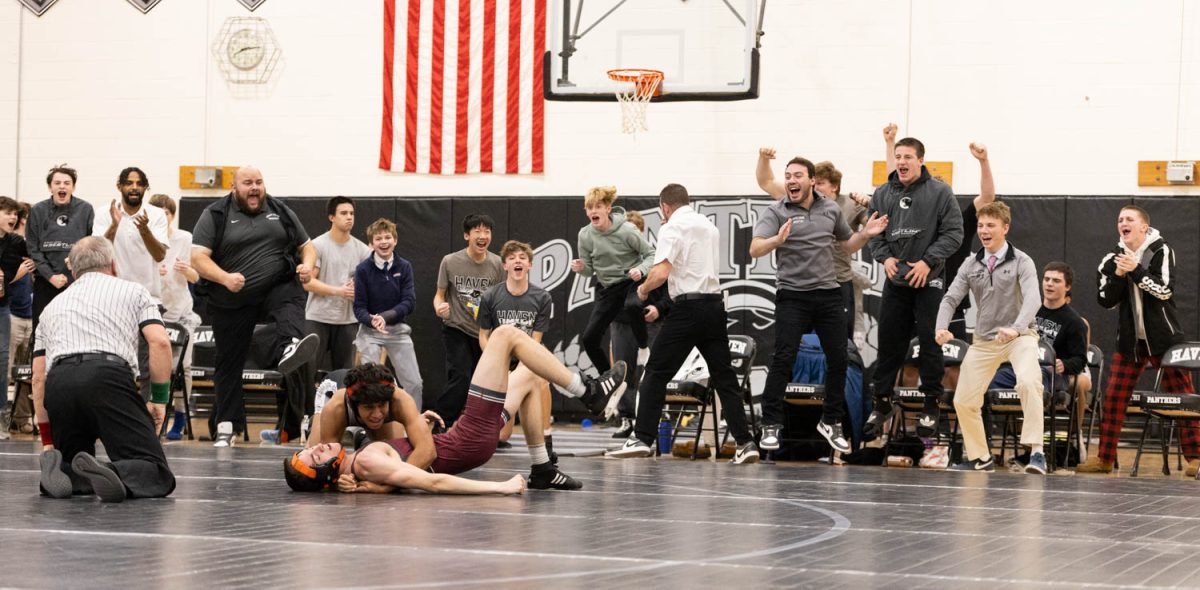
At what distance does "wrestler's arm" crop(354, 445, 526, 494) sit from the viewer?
25.5ft

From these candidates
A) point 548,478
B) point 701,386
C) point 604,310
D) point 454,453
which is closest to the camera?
point 454,453

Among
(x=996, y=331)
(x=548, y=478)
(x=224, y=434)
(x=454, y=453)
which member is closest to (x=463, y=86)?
(x=224, y=434)

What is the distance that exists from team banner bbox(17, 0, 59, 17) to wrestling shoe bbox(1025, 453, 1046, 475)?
1303 centimetres

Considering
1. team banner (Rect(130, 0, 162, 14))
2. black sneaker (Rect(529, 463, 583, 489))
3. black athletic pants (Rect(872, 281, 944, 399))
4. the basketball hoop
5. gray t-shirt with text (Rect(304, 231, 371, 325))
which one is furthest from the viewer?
team banner (Rect(130, 0, 162, 14))

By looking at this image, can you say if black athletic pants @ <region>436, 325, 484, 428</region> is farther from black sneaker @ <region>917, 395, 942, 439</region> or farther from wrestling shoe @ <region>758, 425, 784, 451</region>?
black sneaker @ <region>917, 395, 942, 439</region>

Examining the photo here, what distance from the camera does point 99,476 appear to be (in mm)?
7258

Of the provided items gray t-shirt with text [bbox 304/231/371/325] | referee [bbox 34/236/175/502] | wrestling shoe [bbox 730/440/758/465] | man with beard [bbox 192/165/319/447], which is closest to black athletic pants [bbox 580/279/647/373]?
wrestling shoe [bbox 730/440/758/465]

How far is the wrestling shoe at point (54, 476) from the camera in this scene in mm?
7539

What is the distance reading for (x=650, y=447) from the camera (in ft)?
35.3

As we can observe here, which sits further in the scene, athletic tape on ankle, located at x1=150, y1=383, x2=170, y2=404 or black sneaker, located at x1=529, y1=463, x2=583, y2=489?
black sneaker, located at x1=529, y1=463, x2=583, y2=489

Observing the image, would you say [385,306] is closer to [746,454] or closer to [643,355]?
[643,355]

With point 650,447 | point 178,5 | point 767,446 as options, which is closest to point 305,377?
point 650,447

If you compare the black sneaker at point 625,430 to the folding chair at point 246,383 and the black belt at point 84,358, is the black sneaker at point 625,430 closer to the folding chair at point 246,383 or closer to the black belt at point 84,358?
the folding chair at point 246,383

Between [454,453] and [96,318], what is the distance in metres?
2.09
